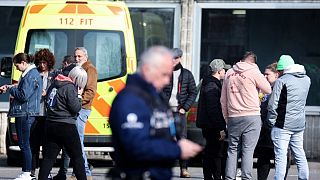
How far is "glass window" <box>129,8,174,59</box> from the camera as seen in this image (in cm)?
1847

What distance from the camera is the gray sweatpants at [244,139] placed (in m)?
11.2

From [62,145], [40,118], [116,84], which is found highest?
[116,84]

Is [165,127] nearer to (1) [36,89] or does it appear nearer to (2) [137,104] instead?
(2) [137,104]

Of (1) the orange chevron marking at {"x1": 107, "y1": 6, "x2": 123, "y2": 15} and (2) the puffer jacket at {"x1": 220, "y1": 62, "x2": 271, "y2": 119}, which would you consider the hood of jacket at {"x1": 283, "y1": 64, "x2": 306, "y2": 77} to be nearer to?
(2) the puffer jacket at {"x1": 220, "y1": 62, "x2": 271, "y2": 119}

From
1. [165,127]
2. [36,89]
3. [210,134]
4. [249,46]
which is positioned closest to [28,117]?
[36,89]

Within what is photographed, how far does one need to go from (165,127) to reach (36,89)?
616 centimetres

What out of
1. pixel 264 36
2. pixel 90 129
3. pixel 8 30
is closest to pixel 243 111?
pixel 90 129

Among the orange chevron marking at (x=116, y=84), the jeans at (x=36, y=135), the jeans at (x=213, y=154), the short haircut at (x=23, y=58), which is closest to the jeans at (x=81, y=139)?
the jeans at (x=36, y=135)

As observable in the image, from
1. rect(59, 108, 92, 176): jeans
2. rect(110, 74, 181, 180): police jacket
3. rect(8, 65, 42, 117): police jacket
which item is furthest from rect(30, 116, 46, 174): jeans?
rect(110, 74, 181, 180): police jacket

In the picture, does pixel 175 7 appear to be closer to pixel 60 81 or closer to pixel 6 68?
pixel 6 68

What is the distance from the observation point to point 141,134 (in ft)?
20.1

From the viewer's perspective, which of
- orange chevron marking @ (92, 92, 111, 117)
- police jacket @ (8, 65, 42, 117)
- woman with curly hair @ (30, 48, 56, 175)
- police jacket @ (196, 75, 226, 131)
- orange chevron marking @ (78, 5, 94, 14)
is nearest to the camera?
police jacket @ (196, 75, 226, 131)

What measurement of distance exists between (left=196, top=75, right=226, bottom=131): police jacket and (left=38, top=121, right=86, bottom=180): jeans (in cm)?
172

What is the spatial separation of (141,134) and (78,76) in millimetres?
5616
